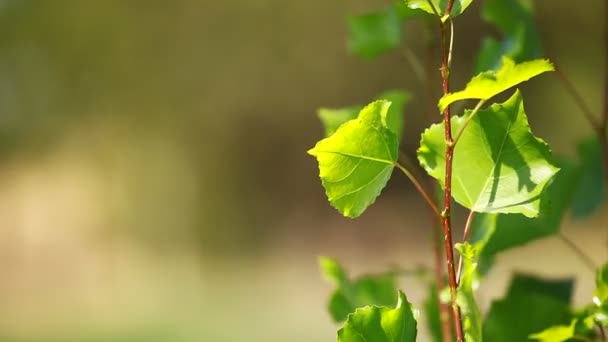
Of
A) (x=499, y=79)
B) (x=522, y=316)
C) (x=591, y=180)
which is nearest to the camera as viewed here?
(x=499, y=79)

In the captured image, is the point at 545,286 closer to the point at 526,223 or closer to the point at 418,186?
the point at 526,223

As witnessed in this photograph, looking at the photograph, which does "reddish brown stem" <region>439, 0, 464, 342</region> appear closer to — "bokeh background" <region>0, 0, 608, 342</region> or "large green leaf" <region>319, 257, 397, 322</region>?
"large green leaf" <region>319, 257, 397, 322</region>

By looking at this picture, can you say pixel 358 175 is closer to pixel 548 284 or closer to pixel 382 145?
pixel 382 145

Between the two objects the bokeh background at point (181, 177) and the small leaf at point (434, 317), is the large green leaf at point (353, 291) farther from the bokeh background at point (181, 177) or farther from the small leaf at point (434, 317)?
the bokeh background at point (181, 177)

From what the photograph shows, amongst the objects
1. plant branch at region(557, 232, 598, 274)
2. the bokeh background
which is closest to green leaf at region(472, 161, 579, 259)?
plant branch at region(557, 232, 598, 274)

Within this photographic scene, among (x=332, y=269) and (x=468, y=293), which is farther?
(x=332, y=269)

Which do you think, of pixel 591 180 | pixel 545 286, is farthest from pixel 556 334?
pixel 591 180

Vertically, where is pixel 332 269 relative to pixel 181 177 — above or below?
below
